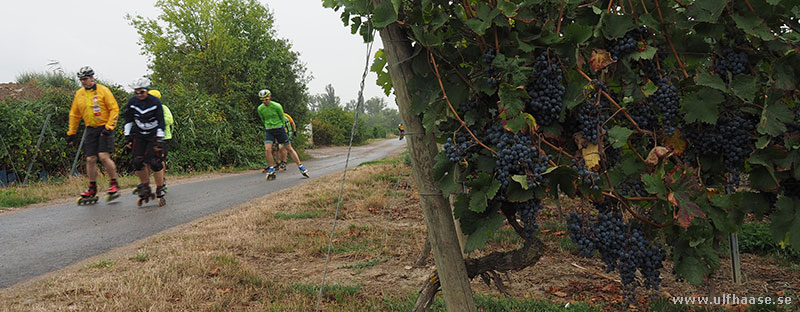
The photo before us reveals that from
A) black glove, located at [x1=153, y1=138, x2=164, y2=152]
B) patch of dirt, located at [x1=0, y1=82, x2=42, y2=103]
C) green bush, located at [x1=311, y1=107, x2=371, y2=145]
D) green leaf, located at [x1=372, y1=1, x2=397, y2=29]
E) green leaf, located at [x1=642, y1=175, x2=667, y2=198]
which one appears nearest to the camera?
green leaf, located at [x1=642, y1=175, x2=667, y2=198]

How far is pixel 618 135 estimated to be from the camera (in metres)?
1.52

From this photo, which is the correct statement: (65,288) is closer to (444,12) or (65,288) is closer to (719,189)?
(444,12)

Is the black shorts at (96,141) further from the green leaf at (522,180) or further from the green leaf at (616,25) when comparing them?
the green leaf at (616,25)

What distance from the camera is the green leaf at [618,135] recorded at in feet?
4.91

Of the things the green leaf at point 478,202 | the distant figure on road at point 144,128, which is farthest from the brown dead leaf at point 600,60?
the distant figure on road at point 144,128

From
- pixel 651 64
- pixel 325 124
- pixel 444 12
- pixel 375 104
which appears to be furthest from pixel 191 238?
pixel 375 104

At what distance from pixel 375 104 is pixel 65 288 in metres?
132

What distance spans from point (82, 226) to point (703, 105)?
271 inches

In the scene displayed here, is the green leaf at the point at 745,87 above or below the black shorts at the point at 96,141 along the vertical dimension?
below

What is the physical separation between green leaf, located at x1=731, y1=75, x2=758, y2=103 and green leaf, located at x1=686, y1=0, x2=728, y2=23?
225 mm

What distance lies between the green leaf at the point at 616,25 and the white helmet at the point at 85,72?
7.61 m

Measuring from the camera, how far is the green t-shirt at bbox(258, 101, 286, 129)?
10633 millimetres

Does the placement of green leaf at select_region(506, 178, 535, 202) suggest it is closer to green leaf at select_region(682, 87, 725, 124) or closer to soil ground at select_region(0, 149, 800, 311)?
green leaf at select_region(682, 87, 725, 124)

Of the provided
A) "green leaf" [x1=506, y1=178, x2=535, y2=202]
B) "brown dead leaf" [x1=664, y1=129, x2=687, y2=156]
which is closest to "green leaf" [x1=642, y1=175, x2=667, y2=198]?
"brown dead leaf" [x1=664, y1=129, x2=687, y2=156]
